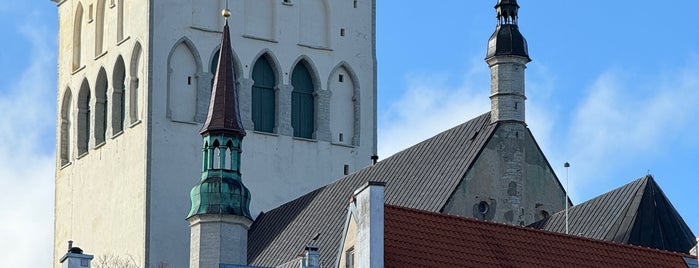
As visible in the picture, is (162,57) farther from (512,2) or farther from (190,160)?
(512,2)

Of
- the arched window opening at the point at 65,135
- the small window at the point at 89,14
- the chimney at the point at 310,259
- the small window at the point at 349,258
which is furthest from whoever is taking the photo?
the arched window opening at the point at 65,135

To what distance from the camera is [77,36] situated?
6444 cm

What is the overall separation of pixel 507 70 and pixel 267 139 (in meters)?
11.7

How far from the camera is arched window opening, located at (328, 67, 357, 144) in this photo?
201 ft

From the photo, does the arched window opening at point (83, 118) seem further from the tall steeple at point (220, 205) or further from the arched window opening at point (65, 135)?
the tall steeple at point (220, 205)

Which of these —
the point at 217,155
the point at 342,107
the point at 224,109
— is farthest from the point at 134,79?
the point at 217,155

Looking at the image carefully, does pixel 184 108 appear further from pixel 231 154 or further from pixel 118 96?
pixel 231 154

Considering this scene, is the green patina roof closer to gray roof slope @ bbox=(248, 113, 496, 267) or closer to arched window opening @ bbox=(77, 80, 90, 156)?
gray roof slope @ bbox=(248, 113, 496, 267)

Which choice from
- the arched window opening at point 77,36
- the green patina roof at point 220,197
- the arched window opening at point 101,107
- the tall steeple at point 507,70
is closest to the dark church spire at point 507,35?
the tall steeple at point 507,70

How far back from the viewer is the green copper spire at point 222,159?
143 feet

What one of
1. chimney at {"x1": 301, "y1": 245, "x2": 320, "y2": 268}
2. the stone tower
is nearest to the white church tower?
the stone tower

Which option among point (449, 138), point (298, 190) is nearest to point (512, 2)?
point (449, 138)

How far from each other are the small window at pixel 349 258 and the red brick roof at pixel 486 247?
2.35ft

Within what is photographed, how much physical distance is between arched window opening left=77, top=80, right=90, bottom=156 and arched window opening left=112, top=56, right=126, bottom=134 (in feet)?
6.60
